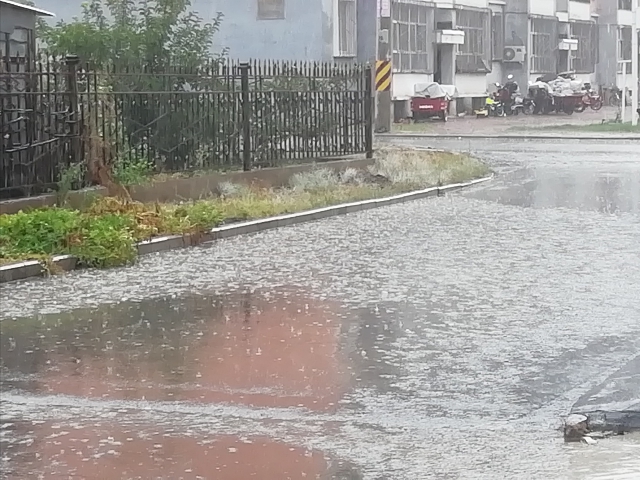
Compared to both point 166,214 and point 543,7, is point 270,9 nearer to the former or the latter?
point 166,214

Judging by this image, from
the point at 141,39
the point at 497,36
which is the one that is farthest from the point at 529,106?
the point at 141,39

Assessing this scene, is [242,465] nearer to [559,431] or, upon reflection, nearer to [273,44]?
[559,431]

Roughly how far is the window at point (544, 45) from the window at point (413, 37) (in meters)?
13.4

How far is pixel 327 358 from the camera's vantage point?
927cm

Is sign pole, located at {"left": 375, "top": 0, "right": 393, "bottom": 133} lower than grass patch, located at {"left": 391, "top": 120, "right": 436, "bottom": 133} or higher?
higher

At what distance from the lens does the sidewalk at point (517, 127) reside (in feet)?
132

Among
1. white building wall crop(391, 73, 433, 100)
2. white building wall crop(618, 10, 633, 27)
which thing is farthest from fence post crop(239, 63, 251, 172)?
white building wall crop(618, 10, 633, 27)

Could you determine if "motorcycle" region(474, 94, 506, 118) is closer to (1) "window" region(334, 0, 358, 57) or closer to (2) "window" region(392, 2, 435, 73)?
(2) "window" region(392, 2, 435, 73)

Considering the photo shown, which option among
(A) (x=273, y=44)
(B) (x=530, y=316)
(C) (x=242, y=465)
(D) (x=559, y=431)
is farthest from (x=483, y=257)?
(A) (x=273, y=44)

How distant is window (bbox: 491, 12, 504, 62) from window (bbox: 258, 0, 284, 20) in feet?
78.7

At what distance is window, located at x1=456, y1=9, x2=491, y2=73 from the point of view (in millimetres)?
57188

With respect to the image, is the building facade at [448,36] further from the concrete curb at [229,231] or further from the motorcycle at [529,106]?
the concrete curb at [229,231]

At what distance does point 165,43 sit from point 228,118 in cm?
168

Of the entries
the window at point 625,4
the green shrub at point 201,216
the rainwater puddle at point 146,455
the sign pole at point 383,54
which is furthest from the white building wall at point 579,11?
the rainwater puddle at point 146,455
